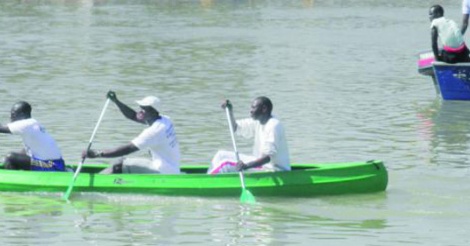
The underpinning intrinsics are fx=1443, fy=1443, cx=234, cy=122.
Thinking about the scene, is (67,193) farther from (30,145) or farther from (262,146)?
(262,146)

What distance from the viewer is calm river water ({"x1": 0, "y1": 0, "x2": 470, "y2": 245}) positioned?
17531 millimetres

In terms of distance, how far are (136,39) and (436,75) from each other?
23.9 m

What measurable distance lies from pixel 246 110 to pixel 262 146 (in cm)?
1133

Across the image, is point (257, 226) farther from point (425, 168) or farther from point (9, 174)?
point (425, 168)

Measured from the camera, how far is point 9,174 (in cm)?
1952

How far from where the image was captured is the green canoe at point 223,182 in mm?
19000

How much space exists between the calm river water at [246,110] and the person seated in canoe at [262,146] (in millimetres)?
519

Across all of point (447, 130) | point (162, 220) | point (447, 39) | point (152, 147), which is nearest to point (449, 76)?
point (447, 39)

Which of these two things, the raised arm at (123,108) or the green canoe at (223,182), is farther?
the raised arm at (123,108)

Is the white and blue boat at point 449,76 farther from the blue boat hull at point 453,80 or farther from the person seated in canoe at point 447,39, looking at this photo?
the person seated in canoe at point 447,39

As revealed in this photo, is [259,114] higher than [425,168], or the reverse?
[259,114]

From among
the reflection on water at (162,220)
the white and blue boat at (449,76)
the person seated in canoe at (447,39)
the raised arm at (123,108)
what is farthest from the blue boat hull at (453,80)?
the reflection on water at (162,220)

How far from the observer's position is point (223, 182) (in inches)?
749

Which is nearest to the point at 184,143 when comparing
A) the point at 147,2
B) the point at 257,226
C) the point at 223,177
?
the point at 223,177
